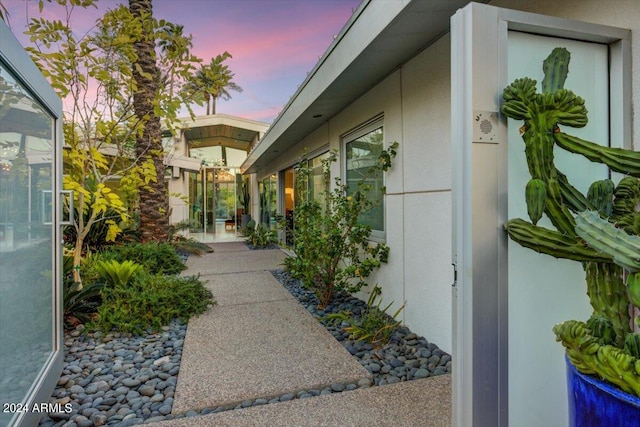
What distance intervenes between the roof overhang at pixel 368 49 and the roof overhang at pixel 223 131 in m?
8.87

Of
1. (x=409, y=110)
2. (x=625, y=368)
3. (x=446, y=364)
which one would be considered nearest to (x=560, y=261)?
(x=625, y=368)

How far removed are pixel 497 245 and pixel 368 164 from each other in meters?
3.13

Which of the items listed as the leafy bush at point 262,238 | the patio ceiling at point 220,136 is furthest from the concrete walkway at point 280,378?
the patio ceiling at point 220,136

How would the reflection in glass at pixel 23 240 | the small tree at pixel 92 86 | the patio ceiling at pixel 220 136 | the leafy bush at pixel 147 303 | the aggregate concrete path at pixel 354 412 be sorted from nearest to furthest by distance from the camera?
1. the reflection in glass at pixel 23 240
2. the aggregate concrete path at pixel 354 412
3. the leafy bush at pixel 147 303
4. the small tree at pixel 92 86
5. the patio ceiling at pixel 220 136

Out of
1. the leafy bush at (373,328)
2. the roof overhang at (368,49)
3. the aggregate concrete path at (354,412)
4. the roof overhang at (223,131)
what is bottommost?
the aggregate concrete path at (354,412)

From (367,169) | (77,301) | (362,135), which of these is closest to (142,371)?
(77,301)

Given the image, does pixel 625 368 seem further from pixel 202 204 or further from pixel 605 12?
pixel 202 204

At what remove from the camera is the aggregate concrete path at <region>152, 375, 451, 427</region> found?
6.67ft

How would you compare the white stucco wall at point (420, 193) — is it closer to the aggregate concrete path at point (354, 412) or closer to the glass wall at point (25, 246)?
the aggregate concrete path at point (354, 412)

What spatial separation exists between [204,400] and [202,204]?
13.9 m

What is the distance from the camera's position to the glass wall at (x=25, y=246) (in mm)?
1716

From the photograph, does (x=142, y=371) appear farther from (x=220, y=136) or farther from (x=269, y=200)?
(x=220, y=136)

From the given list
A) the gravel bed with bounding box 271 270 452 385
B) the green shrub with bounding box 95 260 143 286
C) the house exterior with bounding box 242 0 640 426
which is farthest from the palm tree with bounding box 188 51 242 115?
the gravel bed with bounding box 271 270 452 385

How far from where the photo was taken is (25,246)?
2031mm
